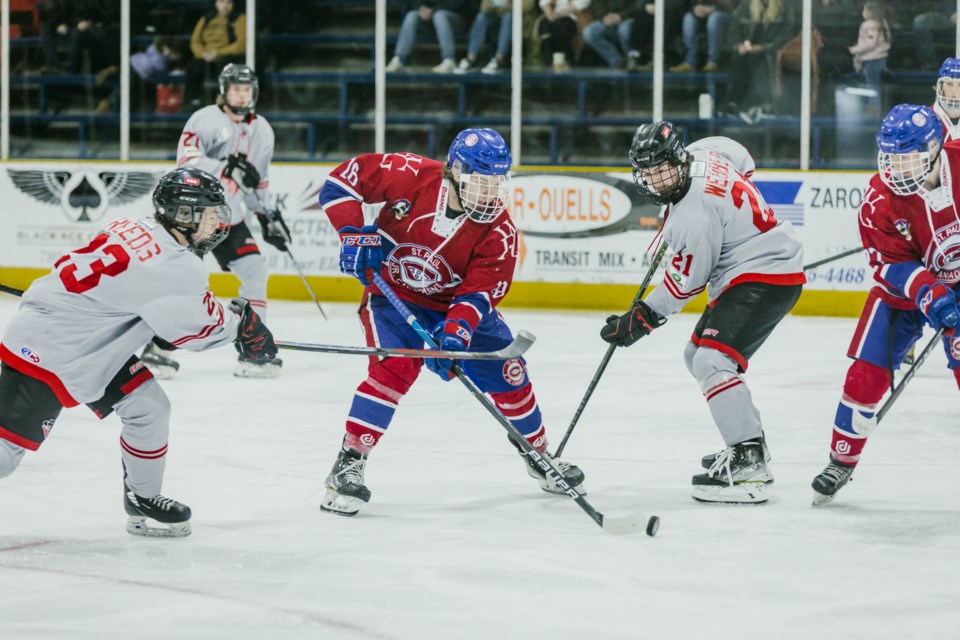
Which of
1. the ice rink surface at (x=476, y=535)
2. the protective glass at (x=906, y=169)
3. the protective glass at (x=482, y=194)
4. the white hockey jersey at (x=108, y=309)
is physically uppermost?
the protective glass at (x=906, y=169)

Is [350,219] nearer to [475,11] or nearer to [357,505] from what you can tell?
[357,505]

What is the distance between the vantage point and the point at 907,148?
3.38 metres

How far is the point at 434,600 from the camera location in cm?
271

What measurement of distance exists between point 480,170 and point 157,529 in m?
1.17

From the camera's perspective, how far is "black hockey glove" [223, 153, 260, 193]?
6051mm

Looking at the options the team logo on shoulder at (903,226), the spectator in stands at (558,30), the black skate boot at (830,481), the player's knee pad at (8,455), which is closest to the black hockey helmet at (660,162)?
the team logo on shoulder at (903,226)

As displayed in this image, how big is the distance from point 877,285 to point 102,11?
7344mm

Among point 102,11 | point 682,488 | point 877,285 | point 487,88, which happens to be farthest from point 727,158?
point 102,11

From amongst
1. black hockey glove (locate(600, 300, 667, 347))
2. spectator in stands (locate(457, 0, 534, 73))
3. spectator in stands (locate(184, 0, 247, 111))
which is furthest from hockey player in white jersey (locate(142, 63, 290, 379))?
spectator in stands (locate(184, 0, 247, 111))

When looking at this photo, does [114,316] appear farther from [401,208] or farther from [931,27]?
[931,27]

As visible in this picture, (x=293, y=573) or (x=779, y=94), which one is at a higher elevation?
(x=779, y=94)

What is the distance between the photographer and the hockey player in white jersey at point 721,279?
141 inches

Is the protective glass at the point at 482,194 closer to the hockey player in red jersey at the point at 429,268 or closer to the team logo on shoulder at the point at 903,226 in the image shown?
the hockey player in red jersey at the point at 429,268

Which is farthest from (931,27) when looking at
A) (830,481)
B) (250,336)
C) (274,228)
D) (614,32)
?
(250,336)
